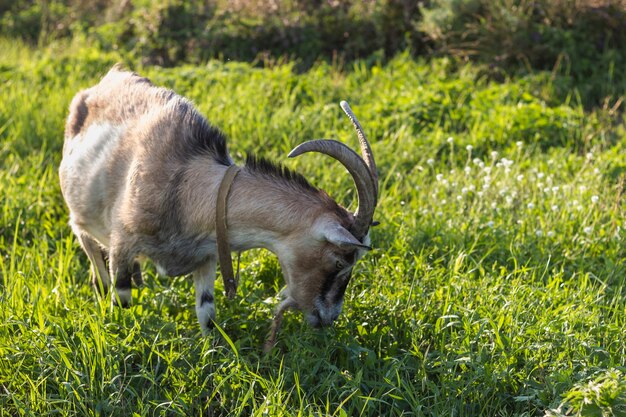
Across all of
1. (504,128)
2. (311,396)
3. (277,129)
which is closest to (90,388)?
(311,396)

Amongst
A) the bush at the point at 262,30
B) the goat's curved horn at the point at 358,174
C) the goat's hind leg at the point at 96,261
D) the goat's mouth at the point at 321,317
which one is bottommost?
the goat's hind leg at the point at 96,261

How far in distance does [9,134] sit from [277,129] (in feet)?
7.47

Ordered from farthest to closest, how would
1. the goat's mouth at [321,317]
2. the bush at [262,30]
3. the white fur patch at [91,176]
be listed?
the bush at [262,30]
the white fur patch at [91,176]
the goat's mouth at [321,317]

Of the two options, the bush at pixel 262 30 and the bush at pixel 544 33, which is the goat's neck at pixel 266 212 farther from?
the bush at pixel 262 30

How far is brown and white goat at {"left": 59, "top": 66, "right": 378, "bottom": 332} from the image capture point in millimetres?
3867

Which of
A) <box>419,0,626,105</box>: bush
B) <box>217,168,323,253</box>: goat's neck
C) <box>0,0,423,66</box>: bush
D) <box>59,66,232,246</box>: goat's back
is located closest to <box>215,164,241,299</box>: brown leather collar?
<box>217,168,323,253</box>: goat's neck

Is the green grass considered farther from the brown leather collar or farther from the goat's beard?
the brown leather collar

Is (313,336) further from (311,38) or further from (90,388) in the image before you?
(311,38)

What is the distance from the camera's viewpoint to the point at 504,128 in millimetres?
6781

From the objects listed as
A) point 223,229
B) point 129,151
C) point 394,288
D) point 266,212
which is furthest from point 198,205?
point 394,288

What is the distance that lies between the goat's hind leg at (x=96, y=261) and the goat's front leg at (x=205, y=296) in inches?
27.3

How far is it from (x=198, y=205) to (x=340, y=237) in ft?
2.65

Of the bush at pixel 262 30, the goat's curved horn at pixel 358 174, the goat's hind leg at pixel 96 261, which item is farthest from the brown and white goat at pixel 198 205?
the bush at pixel 262 30

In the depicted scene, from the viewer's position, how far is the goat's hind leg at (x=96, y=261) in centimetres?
479
